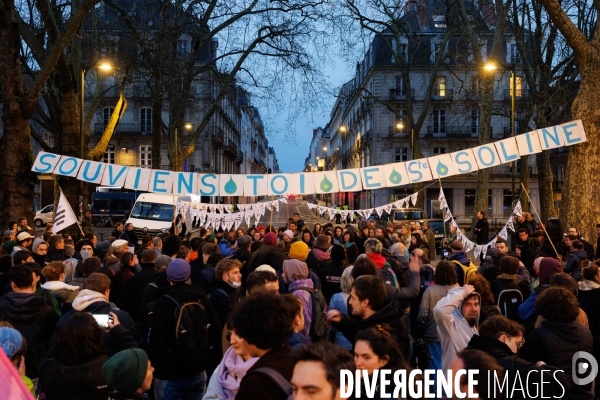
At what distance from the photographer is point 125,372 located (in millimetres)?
3061

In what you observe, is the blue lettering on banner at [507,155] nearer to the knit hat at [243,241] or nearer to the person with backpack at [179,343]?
the knit hat at [243,241]

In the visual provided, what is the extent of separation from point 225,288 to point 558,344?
9.30ft

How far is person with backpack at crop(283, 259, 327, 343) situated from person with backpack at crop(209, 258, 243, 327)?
485mm

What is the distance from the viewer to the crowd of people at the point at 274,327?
302 centimetres

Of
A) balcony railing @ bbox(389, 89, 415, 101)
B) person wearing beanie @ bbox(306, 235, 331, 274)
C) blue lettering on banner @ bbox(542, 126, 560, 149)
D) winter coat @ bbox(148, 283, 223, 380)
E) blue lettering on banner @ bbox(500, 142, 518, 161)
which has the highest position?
balcony railing @ bbox(389, 89, 415, 101)

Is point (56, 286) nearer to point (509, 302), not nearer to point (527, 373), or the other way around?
point (527, 373)

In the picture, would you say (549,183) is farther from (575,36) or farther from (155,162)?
(155,162)

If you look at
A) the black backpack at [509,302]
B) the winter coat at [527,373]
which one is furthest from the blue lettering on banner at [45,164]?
the winter coat at [527,373]

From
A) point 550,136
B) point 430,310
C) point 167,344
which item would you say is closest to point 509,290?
point 430,310

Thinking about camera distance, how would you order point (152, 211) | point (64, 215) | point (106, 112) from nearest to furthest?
point (64, 215) < point (152, 211) < point (106, 112)

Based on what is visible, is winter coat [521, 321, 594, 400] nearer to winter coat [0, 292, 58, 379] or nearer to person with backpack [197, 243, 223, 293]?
person with backpack [197, 243, 223, 293]

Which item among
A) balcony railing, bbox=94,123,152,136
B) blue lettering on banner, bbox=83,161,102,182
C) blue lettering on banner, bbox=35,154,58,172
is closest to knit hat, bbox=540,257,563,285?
blue lettering on banner, bbox=83,161,102,182

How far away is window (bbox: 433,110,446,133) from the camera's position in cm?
5394

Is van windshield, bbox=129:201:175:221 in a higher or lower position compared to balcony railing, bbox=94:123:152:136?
lower
